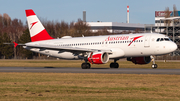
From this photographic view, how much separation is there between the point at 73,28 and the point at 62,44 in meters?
76.6

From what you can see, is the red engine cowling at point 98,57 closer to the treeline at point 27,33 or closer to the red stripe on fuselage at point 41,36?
the red stripe on fuselage at point 41,36

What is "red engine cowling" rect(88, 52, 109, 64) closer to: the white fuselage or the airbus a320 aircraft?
the airbus a320 aircraft

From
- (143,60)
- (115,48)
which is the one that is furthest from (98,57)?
(143,60)

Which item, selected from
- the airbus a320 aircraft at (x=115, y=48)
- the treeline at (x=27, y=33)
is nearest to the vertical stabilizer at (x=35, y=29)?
the airbus a320 aircraft at (x=115, y=48)

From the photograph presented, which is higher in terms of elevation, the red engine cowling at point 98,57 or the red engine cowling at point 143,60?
the red engine cowling at point 98,57

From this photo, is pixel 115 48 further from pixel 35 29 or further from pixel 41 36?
pixel 35 29

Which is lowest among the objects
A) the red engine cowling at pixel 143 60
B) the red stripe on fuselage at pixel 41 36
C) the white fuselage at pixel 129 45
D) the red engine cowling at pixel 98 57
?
the red engine cowling at pixel 143 60

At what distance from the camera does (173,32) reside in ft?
329

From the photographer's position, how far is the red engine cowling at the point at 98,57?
1359 inches

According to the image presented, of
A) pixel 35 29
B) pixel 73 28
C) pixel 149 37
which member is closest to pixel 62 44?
pixel 35 29

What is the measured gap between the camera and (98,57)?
34562mm

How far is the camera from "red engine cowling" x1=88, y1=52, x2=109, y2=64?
3453 cm

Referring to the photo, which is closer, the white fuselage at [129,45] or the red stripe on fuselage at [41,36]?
the white fuselage at [129,45]

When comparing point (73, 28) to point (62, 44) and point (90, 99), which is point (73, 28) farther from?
point (90, 99)
